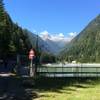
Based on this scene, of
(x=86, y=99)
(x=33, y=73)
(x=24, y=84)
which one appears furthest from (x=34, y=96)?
(x=33, y=73)

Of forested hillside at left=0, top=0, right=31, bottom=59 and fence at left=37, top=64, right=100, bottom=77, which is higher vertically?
forested hillside at left=0, top=0, right=31, bottom=59

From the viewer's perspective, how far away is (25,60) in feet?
230

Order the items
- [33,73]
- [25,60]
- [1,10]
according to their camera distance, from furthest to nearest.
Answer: [1,10] < [25,60] < [33,73]

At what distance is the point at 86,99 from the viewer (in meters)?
23.8

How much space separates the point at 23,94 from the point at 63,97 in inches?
123

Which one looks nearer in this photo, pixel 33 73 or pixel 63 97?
pixel 63 97

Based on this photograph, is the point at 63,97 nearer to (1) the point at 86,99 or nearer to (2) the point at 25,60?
(1) the point at 86,99

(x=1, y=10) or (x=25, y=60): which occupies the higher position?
(x=1, y=10)

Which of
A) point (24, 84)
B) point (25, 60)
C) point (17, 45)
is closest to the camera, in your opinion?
point (24, 84)

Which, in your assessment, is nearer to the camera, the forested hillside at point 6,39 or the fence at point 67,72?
the fence at point 67,72

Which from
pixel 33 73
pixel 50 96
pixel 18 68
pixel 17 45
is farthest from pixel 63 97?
pixel 17 45

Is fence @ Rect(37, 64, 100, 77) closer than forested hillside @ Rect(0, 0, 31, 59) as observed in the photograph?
Yes

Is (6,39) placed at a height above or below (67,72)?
above

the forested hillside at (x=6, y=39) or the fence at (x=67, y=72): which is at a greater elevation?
the forested hillside at (x=6, y=39)
